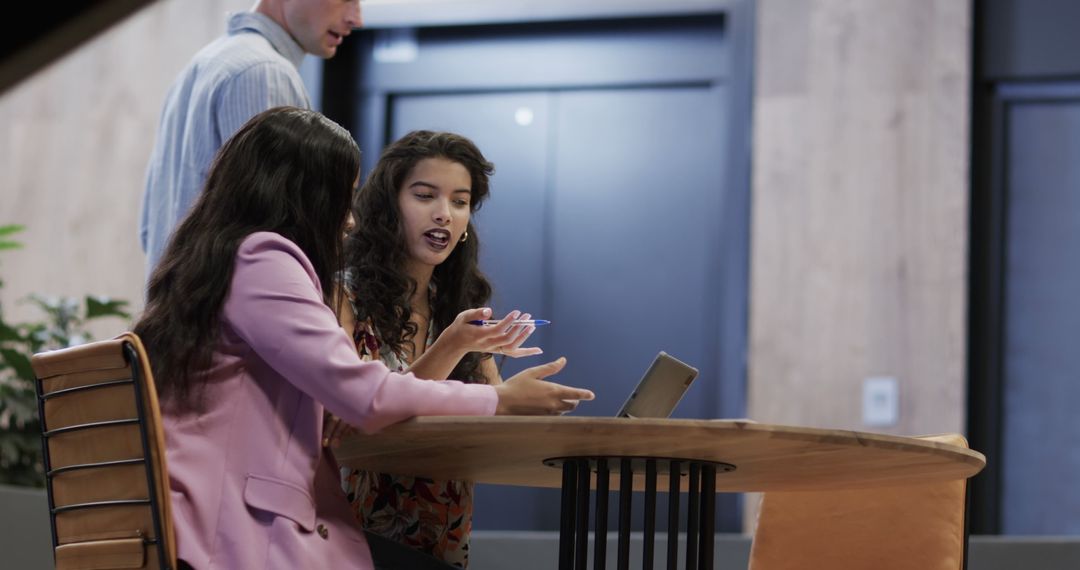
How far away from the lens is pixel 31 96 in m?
5.40

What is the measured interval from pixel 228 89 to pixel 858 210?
2680 millimetres

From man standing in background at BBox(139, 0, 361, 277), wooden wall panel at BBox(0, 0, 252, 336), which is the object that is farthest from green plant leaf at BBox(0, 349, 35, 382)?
man standing in background at BBox(139, 0, 361, 277)

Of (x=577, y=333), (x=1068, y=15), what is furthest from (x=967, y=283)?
(x=577, y=333)

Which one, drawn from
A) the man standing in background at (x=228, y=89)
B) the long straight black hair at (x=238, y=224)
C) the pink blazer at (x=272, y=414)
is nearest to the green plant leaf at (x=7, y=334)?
the man standing in background at (x=228, y=89)

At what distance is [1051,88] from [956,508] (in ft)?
9.05

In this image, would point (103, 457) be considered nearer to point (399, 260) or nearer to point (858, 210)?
point (399, 260)

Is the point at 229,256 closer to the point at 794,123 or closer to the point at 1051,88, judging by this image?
the point at 794,123

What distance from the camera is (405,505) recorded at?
2.21 m

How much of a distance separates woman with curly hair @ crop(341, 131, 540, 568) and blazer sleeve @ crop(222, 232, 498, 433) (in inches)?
23.5

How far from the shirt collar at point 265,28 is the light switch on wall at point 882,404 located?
2.51m

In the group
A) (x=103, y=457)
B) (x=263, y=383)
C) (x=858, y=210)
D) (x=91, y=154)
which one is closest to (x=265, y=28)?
(x=263, y=383)

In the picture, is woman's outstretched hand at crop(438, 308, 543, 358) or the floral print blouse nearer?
woman's outstretched hand at crop(438, 308, 543, 358)

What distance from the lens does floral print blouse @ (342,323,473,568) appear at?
7.20 feet

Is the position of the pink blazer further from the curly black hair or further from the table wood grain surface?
the curly black hair
